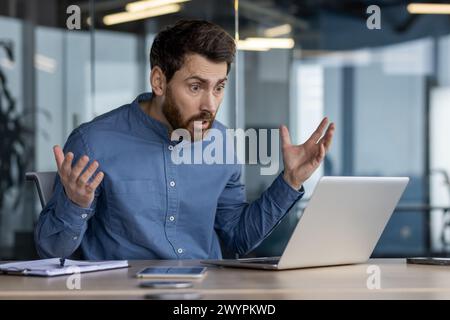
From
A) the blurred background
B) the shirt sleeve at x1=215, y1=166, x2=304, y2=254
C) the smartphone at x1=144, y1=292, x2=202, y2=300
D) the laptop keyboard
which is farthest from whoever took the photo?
the blurred background

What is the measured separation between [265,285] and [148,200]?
782 millimetres

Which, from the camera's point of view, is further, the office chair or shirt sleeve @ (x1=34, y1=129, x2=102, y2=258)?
the office chair

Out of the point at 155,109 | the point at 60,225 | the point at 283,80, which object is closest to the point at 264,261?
the point at 60,225

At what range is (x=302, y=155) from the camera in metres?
2.59

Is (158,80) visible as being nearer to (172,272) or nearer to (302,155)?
(302,155)

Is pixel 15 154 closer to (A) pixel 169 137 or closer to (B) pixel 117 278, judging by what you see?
(A) pixel 169 137

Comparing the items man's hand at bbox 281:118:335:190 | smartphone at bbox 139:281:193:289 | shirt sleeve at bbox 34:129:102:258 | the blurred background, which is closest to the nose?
man's hand at bbox 281:118:335:190

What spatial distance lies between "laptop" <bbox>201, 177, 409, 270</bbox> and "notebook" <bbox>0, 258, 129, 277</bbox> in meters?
0.30

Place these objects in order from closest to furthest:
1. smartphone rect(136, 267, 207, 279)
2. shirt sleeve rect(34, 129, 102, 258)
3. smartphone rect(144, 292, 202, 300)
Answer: smartphone rect(144, 292, 202, 300), smartphone rect(136, 267, 207, 279), shirt sleeve rect(34, 129, 102, 258)

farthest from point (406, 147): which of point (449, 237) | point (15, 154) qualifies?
point (15, 154)

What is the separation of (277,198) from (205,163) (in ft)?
0.91

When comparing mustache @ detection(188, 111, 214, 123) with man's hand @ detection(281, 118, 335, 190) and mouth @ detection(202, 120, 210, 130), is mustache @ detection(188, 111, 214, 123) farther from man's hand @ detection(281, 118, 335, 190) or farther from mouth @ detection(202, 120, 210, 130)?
man's hand @ detection(281, 118, 335, 190)

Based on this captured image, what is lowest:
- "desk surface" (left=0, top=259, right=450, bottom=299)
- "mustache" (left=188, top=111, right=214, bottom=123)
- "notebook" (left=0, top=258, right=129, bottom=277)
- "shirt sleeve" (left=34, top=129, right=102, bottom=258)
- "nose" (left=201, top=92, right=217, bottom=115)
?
"desk surface" (left=0, top=259, right=450, bottom=299)

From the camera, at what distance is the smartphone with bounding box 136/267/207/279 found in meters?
2.10
